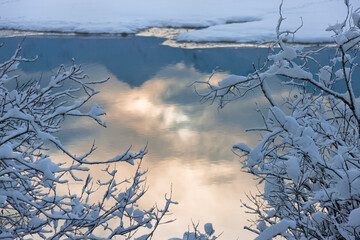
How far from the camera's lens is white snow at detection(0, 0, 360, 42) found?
1208 inches

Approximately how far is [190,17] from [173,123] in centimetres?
2269

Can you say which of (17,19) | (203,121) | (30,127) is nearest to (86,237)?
(30,127)

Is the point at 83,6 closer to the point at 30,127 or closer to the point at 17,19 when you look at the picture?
the point at 17,19

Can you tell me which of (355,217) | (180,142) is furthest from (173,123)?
(355,217)

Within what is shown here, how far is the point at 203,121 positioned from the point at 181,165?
363 centimetres

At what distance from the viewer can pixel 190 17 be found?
124 feet

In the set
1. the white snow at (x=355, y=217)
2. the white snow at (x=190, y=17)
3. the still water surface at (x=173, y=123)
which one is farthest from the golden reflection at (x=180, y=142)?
the white snow at (x=190, y=17)

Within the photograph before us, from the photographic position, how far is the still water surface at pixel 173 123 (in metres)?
11.7

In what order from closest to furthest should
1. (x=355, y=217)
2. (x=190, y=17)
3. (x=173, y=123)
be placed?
1. (x=355, y=217)
2. (x=173, y=123)
3. (x=190, y=17)

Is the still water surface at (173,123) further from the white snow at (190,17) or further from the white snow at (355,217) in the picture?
the white snow at (190,17)

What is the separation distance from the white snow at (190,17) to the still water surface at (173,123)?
415 cm

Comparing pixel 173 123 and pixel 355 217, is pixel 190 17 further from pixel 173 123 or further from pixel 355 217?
pixel 355 217

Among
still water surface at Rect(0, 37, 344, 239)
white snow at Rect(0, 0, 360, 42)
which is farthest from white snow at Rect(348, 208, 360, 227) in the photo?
white snow at Rect(0, 0, 360, 42)

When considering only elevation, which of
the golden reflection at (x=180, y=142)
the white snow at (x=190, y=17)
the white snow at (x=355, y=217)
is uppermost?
the white snow at (x=355, y=217)
